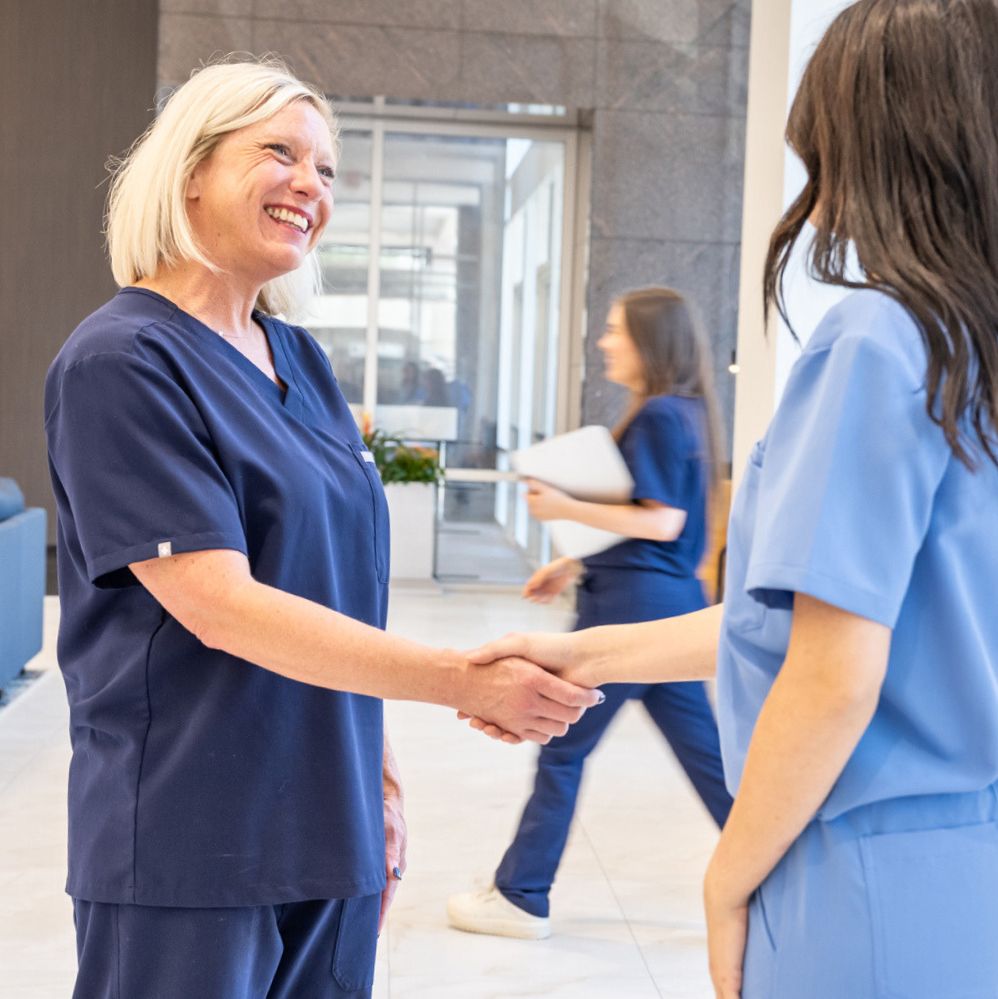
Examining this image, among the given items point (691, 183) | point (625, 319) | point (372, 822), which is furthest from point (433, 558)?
point (372, 822)

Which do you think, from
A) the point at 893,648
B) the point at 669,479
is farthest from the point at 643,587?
the point at 893,648

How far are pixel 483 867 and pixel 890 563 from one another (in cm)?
303

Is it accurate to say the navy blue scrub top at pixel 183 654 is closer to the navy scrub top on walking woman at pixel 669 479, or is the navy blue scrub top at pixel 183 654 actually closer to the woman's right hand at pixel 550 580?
the navy scrub top on walking woman at pixel 669 479

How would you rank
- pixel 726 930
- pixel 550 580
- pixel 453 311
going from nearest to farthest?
pixel 726 930
pixel 550 580
pixel 453 311

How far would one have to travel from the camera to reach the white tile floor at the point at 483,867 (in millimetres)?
3059

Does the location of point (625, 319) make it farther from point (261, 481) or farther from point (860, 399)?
point (860, 399)

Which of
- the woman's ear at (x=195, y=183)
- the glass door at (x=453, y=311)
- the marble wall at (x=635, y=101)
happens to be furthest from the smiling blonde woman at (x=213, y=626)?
the glass door at (x=453, y=311)

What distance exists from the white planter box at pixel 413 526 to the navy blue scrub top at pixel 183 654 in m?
8.29

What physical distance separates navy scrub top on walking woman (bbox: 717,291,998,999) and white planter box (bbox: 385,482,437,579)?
28.6 ft

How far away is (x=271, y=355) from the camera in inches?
62.5

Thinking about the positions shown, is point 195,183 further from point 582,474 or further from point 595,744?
point 595,744

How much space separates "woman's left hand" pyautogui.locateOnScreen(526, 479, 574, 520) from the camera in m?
3.29

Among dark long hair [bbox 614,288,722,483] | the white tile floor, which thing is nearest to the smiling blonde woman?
the white tile floor

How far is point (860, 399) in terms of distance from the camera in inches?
38.6
